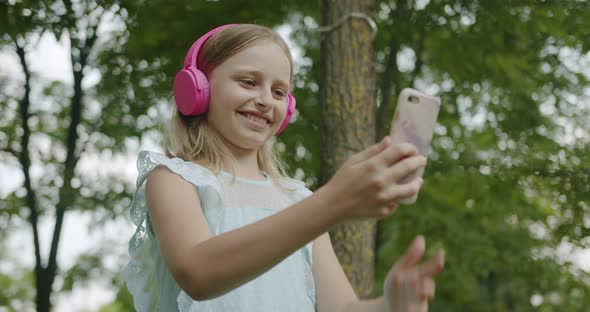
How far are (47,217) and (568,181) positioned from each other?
4437 mm

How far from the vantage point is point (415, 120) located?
132 centimetres

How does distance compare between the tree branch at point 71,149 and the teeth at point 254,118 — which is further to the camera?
the tree branch at point 71,149

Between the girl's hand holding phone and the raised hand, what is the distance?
5.9 inches

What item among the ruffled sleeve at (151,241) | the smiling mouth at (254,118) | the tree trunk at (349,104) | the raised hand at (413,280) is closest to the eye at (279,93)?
the smiling mouth at (254,118)

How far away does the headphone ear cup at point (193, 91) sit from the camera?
1.95 meters

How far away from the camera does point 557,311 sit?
7.68m

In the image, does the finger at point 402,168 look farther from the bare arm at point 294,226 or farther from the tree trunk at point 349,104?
the tree trunk at point 349,104

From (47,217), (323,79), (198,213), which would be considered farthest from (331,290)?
(47,217)

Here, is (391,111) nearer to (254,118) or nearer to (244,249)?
(254,118)

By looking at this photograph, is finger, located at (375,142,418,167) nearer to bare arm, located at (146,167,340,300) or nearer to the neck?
bare arm, located at (146,167,340,300)

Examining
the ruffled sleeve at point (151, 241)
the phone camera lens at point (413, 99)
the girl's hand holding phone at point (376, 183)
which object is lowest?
the ruffled sleeve at point (151, 241)

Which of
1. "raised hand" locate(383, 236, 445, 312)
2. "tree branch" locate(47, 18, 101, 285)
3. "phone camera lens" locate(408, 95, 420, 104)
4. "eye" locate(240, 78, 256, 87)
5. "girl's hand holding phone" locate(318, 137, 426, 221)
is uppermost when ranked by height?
"phone camera lens" locate(408, 95, 420, 104)

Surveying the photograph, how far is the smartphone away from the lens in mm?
A: 1305

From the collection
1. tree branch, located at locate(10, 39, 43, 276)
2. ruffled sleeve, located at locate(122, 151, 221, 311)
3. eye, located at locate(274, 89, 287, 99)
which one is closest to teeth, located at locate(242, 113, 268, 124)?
eye, located at locate(274, 89, 287, 99)
